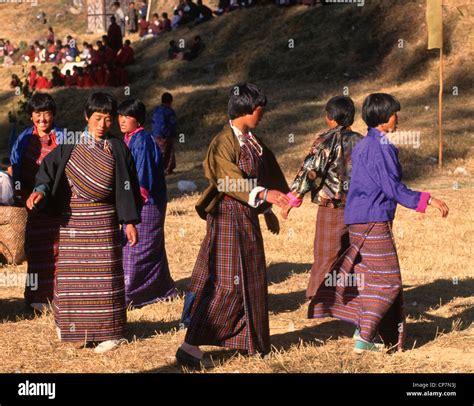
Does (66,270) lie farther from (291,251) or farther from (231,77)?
(231,77)

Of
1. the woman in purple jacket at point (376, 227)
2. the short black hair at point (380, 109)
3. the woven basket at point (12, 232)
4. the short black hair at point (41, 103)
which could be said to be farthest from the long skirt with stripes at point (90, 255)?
the woven basket at point (12, 232)

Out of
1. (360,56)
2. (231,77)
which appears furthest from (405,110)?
(231,77)

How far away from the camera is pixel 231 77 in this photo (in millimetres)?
25781

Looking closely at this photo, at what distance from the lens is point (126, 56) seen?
94.0ft

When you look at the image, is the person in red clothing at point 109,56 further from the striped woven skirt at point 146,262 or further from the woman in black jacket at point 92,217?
the woman in black jacket at point 92,217

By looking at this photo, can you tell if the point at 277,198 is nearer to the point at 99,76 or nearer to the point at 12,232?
the point at 12,232

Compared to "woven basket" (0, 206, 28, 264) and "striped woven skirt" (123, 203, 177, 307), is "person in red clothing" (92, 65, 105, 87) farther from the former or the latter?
"striped woven skirt" (123, 203, 177, 307)

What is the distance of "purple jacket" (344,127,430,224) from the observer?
6521 millimetres

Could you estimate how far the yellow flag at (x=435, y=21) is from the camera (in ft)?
52.3

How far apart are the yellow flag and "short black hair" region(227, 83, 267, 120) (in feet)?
33.2

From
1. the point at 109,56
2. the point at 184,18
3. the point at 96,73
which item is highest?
the point at 184,18

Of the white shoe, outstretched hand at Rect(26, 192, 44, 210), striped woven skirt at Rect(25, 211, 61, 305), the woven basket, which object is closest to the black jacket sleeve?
outstretched hand at Rect(26, 192, 44, 210)

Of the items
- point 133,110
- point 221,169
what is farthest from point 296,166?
point 221,169

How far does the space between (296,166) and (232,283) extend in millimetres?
10634
